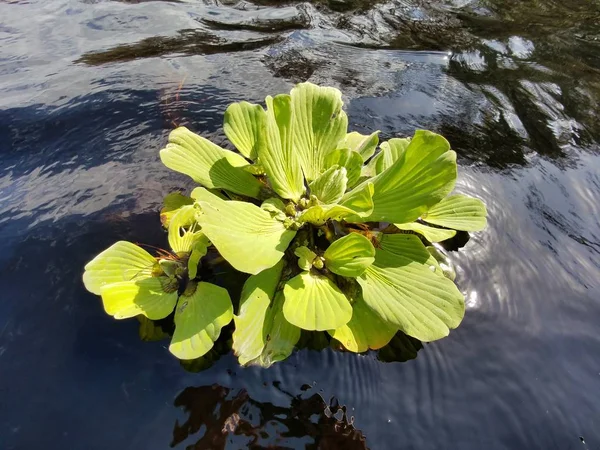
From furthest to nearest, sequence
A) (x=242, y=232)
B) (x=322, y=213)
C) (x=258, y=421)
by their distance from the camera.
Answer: (x=322, y=213) < (x=242, y=232) < (x=258, y=421)

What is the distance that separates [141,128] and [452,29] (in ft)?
8.76

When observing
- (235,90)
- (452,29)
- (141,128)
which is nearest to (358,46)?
(452,29)

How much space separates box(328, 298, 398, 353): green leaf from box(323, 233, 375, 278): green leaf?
155 mm

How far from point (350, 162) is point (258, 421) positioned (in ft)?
3.21

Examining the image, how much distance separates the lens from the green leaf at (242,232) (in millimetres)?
1429

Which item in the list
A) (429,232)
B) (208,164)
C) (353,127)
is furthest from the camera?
(353,127)

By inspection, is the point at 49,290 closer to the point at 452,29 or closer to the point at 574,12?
the point at 452,29

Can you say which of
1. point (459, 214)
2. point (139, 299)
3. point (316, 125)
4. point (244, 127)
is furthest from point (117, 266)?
point (459, 214)

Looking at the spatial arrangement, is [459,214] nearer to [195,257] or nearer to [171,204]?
[195,257]

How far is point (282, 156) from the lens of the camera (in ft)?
5.92

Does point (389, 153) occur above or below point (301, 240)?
above

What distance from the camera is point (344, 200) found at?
1.69 m

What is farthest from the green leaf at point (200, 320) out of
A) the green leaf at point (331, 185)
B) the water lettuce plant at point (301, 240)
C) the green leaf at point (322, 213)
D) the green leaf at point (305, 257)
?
the green leaf at point (331, 185)

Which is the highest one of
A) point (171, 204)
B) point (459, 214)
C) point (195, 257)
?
point (459, 214)
